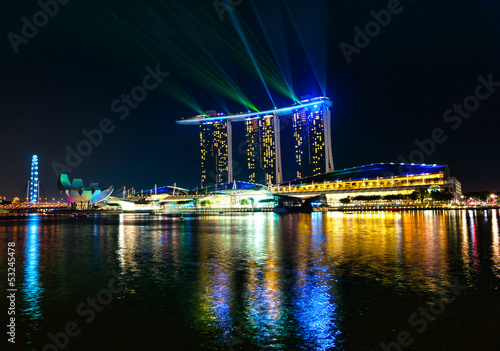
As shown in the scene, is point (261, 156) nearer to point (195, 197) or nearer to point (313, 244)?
point (195, 197)

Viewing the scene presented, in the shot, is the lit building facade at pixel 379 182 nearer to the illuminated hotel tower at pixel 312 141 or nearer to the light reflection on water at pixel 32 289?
the illuminated hotel tower at pixel 312 141

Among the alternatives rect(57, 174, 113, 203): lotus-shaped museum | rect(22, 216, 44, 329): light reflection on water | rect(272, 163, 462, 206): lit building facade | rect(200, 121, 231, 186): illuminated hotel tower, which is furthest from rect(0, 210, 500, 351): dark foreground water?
rect(200, 121, 231, 186): illuminated hotel tower

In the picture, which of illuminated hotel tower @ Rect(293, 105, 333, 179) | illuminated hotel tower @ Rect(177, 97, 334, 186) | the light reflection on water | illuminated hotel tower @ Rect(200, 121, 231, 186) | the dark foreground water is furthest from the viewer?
illuminated hotel tower @ Rect(200, 121, 231, 186)

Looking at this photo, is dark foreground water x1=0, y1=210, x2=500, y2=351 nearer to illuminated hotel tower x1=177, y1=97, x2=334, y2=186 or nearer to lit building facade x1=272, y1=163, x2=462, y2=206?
lit building facade x1=272, y1=163, x2=462, y2=206

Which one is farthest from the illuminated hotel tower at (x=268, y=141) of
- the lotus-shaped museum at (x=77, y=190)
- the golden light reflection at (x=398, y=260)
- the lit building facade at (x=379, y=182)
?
the golden light reflection at (x=398, y=260)

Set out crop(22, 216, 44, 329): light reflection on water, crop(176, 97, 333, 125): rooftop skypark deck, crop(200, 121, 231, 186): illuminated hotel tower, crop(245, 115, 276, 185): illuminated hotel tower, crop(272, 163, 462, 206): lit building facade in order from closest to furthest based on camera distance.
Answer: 1. crop(22, 216, 44, 329): light reflection on water
2. crop(272, 163, 462, 206): lit building facade
3. crop(176, 97, 333, 125): rooftop skypark deck
4. crop(245, 115, 276, 185): illuminated hotel tower
5. crop(200, 121, 231, 186): illuminated hotel tower

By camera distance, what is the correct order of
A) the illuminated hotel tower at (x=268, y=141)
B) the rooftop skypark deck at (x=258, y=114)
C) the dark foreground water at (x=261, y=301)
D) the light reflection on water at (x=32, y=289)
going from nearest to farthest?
the dark foreground water at (x=261, y=301) → the light reflection on water at (x=32, y=289) → the rooftop skypark deck at (x=258, y=114) → the illuminated hotel tower at (x=268, y=141)

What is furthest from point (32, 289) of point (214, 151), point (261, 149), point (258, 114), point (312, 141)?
point (214, 151)

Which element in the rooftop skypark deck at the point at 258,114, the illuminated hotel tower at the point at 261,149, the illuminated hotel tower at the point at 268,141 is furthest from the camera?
the illuminated hotel tower at the point at 261,149
